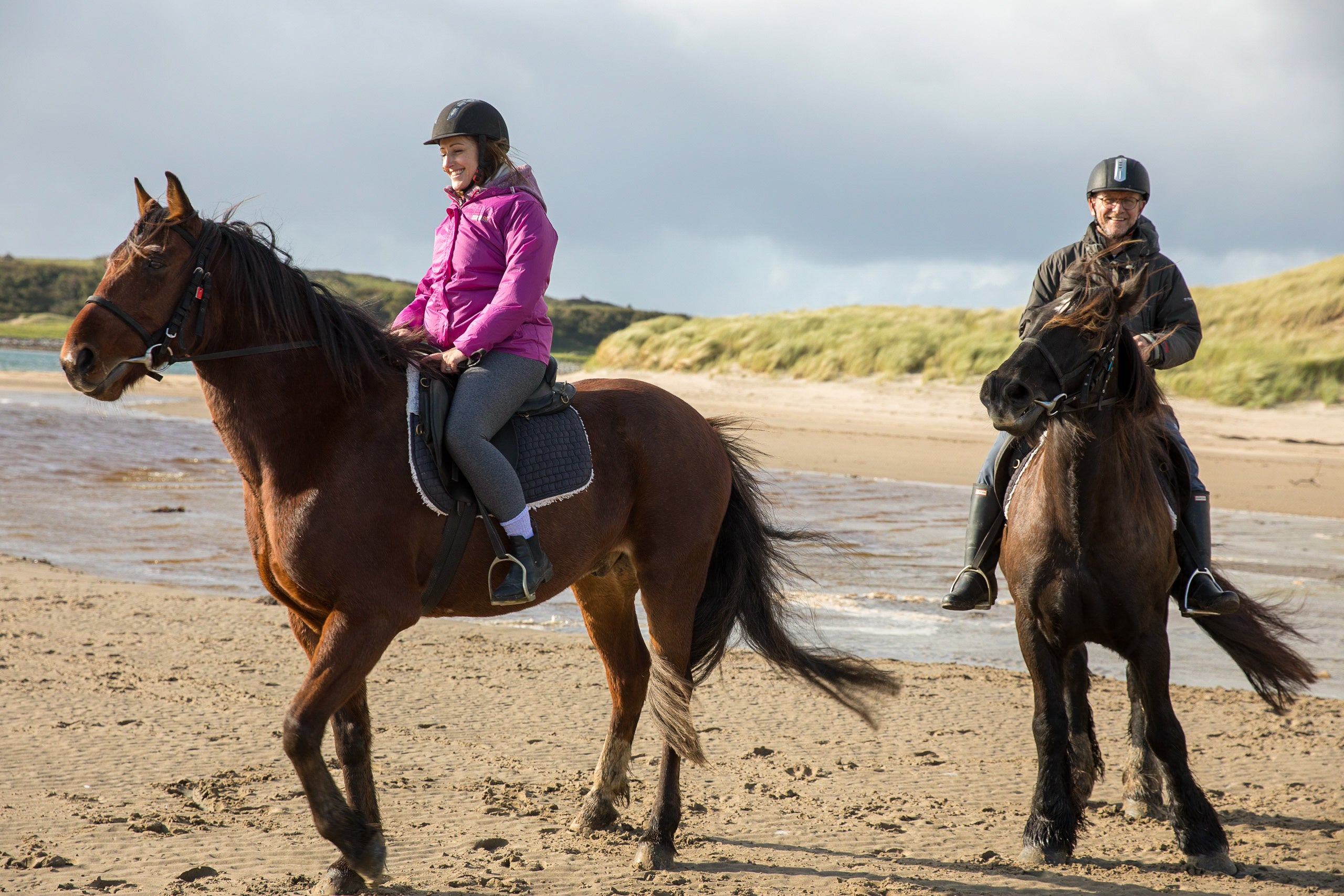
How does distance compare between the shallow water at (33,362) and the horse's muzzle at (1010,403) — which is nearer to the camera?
the horse's muzzle at (1010,403)

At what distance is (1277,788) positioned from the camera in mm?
4977

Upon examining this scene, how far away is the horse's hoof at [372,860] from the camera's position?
3.60 metres

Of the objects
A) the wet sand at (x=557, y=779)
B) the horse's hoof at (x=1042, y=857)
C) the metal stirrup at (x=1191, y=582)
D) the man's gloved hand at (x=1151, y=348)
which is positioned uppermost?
the man's gloved hand at (x=1151, y=348)

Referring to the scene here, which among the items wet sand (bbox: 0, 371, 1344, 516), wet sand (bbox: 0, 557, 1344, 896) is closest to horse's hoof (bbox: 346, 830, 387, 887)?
wet sand (bbox: 0, 557, 1344, 896)

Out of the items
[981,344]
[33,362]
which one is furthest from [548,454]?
[33,362]

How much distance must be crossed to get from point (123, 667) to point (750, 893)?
14.2 feet

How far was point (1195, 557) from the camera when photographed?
4.57 meters

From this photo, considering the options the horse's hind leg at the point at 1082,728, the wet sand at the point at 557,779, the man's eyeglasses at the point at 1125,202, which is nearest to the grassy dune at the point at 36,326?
the wet sand at the point at 557,779

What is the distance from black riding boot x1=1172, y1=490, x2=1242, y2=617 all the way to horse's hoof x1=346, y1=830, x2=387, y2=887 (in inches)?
135

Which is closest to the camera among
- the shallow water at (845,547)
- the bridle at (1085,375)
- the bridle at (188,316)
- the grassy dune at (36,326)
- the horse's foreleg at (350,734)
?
the bridle at (188,316)

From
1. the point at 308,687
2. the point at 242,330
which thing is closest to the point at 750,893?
the point at 308,687

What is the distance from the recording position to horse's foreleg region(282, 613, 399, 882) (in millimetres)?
3451

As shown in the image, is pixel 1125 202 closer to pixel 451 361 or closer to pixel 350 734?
pixel 451 361

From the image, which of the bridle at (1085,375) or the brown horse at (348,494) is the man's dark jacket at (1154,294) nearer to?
the bridle at (1085,375)
